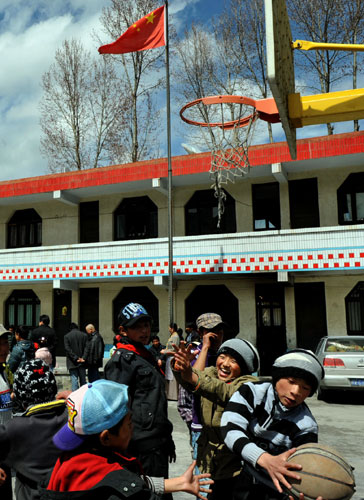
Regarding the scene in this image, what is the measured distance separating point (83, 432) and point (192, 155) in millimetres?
13962

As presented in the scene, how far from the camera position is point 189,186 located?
16.5 m

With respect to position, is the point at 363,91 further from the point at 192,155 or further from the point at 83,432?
the point at 192,155

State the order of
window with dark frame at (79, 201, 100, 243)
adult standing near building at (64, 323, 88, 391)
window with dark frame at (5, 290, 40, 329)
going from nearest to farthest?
adult standing near building at (64, 323, 88, 391)
window with dark frame at (79, 201, 100, 243)
window with dark frame at (5, 290, 40, 329)

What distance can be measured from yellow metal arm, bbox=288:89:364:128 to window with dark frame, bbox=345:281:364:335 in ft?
31.0

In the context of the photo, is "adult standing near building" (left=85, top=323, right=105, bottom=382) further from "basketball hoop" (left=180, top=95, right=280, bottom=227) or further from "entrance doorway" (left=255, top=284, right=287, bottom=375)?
"entrance doorway" (left=255, top=284, right=287, bottom=375)

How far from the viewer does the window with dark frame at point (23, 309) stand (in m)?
18.8

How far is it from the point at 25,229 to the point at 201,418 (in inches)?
691

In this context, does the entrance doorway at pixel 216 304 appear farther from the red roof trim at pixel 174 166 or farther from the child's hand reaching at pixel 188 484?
the child's hand reaching at pixel 188 484

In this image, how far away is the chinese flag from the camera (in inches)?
502

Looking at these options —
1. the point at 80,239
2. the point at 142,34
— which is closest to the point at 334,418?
the point at 142,34

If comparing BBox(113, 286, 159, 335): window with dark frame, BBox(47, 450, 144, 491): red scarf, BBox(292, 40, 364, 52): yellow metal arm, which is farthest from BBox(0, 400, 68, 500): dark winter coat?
BBox(113, 286, 159, 335): window with dark frame

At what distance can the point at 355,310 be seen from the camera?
14.4 meters

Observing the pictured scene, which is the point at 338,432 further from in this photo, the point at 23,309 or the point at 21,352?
the point at 23,309

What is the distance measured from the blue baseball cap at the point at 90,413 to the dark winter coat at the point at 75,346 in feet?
27.3
